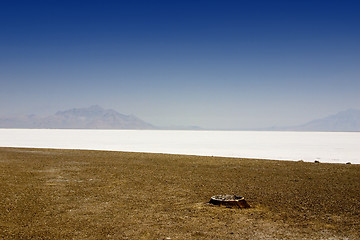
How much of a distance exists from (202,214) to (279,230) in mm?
1952

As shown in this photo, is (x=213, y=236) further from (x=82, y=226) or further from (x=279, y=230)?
(x=82, y=226)

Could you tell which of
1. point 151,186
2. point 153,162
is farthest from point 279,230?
point 153,162

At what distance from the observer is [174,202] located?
32.6 ft

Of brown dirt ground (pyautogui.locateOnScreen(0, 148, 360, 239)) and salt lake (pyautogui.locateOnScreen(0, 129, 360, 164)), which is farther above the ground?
salt lake (pyautogui.locateOnScreen(0, 129, 360, 164))

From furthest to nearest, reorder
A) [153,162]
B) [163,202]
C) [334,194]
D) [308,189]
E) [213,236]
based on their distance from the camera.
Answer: [153,162]
[308,189]
[334,194]
[163,202]
[213,236]

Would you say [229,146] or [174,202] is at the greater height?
[229,146]

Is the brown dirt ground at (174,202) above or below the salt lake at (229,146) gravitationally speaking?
below

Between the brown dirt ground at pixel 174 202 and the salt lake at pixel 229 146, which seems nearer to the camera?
the brown dirt ground at pixel 174 202

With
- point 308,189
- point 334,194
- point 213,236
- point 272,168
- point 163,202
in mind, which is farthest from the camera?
point 272,168

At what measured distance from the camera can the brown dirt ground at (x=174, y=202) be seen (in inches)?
287

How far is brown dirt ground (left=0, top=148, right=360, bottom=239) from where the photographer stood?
729 centimetres

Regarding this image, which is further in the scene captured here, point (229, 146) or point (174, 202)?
point (229, 146)

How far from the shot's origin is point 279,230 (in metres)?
7.36

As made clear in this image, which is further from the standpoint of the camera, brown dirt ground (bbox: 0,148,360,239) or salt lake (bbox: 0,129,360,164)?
salt lake (bbox: 0,129,360,164)
